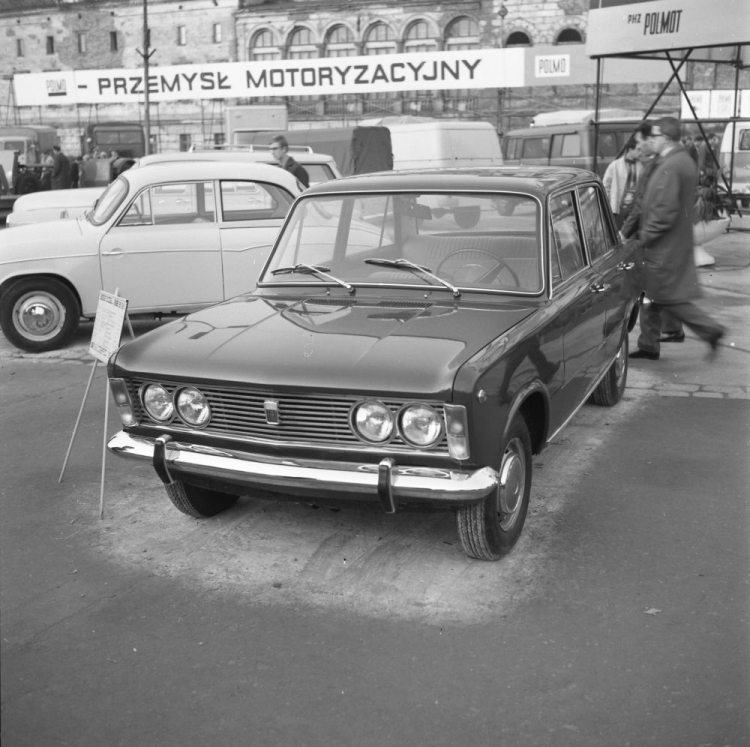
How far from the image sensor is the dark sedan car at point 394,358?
149 inches

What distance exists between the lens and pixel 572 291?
16.3ft

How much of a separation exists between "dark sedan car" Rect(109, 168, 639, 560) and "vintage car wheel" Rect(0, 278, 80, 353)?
4.35m

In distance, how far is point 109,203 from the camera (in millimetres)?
8969

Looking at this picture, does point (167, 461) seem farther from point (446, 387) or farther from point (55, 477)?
point (55, 477)

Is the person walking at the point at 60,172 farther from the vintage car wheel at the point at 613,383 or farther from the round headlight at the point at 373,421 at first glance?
the round headlight at the point at 373,421

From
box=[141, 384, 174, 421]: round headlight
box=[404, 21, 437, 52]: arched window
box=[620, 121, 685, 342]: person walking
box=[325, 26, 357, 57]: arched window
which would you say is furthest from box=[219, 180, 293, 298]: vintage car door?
box=[325, 26, 357, 57]: arched window

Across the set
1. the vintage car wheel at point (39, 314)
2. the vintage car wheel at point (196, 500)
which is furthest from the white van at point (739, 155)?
the vintage car wheel at point (196, 500)

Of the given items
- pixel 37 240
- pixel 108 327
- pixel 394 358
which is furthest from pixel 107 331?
pixel 37 240

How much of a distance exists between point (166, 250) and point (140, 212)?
1.57 ft

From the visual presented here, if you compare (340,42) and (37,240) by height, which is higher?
(340,42)

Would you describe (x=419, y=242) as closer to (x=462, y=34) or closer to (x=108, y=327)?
(x=108, y=327)

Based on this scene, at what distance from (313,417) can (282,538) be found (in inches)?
37.6

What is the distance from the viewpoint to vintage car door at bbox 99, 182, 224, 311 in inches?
342

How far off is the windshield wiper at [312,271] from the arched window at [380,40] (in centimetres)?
5088
